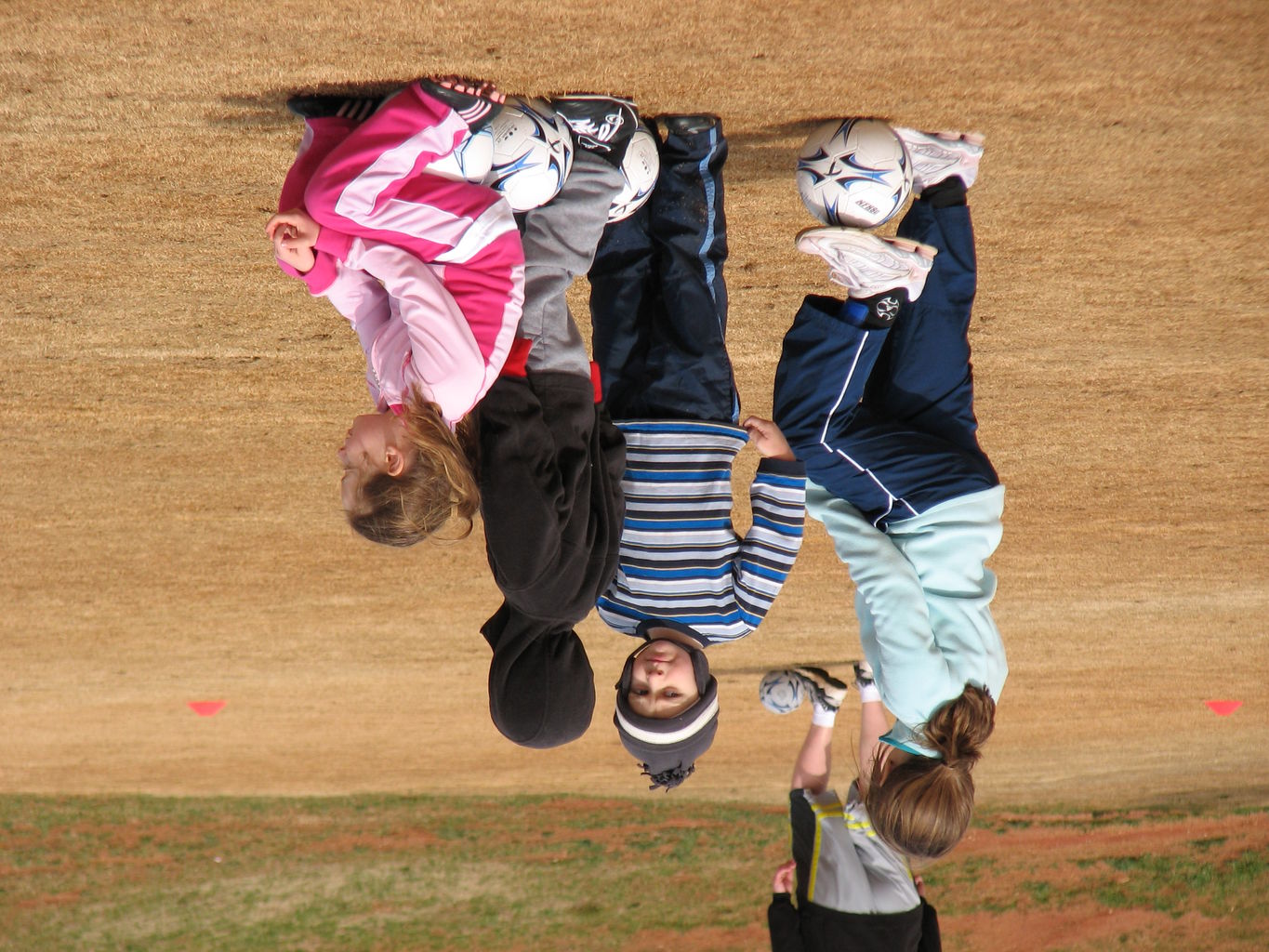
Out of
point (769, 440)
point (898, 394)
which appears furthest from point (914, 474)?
point (769, 440)

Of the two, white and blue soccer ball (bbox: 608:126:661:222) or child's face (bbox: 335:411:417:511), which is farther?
white and blue soccer ball (bbox: 608:126:661:222)

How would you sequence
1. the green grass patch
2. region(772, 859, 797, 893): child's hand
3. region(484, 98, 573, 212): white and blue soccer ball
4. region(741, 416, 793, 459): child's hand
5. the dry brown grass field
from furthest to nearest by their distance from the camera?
1. the green grass patch
2. region(772, 859, 797, 893): child's hand
3. region(741, 416, 793, 459): child's hand
4. the dry brown grass field
5. region(484, 98, 573, 212): white and blue soccer ball

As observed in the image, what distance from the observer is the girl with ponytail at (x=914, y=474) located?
1.84 meters

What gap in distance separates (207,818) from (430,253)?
3931 mm

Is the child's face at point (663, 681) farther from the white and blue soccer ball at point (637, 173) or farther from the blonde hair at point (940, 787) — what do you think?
the white and blue soccer ball at point (637, 173)

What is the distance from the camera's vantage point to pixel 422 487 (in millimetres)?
1585

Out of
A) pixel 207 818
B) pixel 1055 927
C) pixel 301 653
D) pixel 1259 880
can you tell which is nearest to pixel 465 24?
pixel 301 653

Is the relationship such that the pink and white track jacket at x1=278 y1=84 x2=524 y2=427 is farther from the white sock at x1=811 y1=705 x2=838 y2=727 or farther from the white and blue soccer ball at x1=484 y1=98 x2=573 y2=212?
the white sock at x1=811 y1=705 x2=838 y2=727

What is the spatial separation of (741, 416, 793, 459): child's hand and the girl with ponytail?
35 mm


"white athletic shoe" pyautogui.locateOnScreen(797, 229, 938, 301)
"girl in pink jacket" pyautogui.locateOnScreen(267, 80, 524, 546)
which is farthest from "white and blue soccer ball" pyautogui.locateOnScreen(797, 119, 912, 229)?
"girl in pink jacket" pyautogui.locateOnScreen(267, 80, 524, 546)

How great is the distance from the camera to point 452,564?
3082mm

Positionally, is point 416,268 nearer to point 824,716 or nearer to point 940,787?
point 940,787

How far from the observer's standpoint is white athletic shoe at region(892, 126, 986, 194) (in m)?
1.87

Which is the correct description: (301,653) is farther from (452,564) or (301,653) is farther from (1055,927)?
(1055,927)
